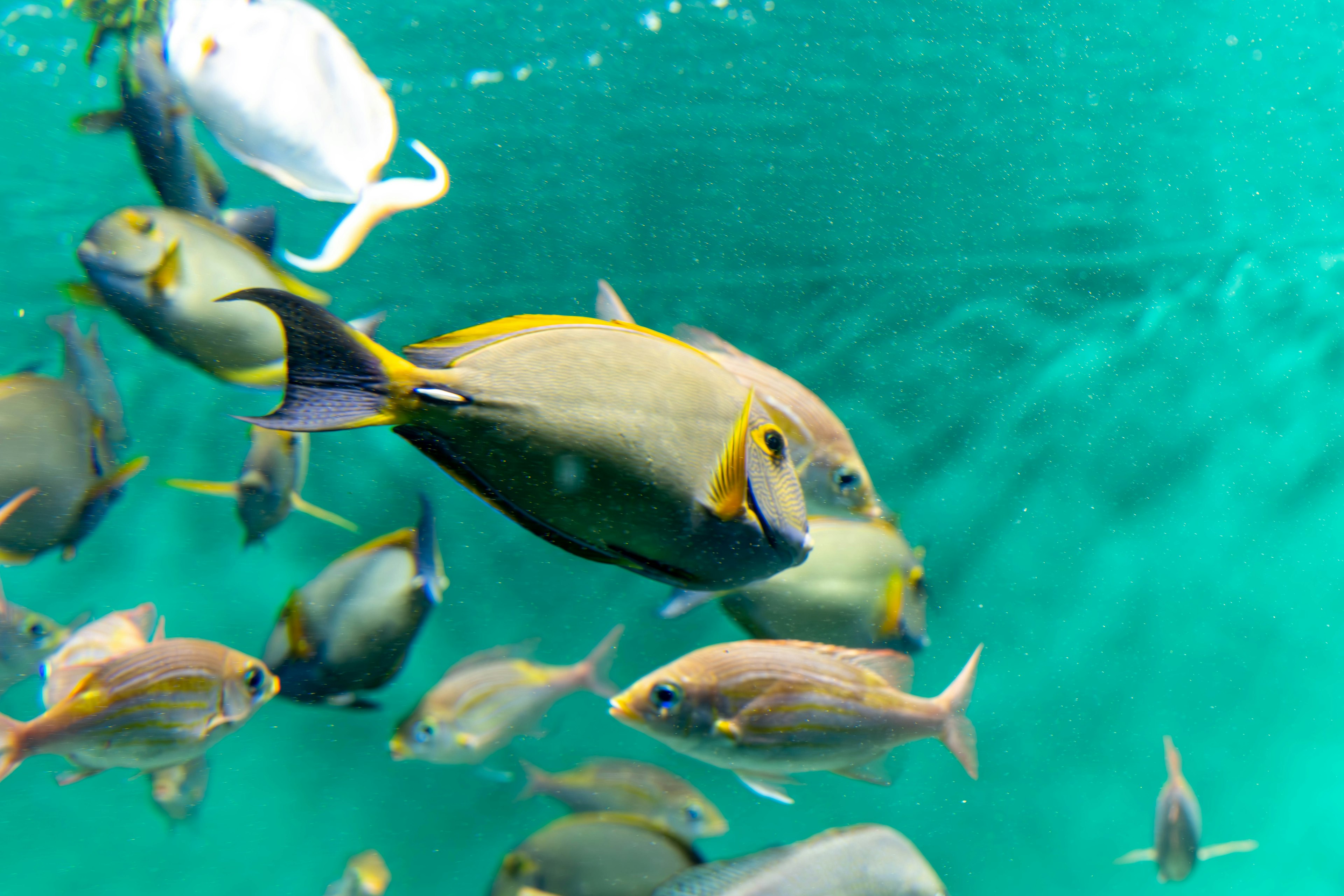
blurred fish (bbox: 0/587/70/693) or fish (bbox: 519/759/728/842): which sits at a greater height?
blurred fish (bbox: 0/587/70/693)

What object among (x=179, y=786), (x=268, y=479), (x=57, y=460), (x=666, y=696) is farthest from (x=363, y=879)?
(x=666, y=696)

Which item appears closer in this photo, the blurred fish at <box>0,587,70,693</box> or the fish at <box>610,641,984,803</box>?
the fish at <box>610,641,984,803</box>

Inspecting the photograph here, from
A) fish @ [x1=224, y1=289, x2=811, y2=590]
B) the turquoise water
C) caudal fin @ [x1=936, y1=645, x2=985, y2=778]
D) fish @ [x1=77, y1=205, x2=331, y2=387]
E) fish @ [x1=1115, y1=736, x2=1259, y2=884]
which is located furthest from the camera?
the turquoise water

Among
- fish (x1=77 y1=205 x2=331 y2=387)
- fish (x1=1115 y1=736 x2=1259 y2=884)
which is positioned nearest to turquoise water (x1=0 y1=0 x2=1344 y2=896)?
fish (x1=1115 y1=736 x2=1259 y2=884)

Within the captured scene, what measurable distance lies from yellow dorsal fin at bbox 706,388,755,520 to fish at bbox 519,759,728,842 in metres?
2.71

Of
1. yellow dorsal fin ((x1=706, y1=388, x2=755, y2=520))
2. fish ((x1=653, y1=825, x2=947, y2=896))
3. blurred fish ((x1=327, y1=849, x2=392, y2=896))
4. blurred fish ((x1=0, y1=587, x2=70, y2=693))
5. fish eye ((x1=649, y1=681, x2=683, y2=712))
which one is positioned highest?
yellow dorsal fin ((x1=706, y1=388, x2=755, y2=520))

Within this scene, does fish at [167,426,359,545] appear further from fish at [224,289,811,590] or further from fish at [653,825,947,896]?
fish at [224,289,811,590]

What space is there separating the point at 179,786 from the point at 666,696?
367 centimetres

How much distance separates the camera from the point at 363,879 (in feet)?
13.3

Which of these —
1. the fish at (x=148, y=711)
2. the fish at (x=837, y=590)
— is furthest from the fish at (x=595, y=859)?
the fish at (x=148, y=711)

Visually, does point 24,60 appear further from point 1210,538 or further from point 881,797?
point 1210,538

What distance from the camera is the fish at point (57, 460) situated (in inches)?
75.2

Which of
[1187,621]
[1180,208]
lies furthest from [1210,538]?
[1180,208]

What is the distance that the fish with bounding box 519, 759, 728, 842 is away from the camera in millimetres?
3229
